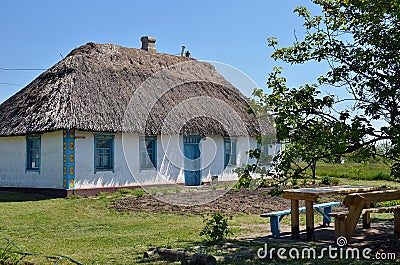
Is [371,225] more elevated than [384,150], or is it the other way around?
[384,150]

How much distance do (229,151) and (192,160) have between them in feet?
7.13

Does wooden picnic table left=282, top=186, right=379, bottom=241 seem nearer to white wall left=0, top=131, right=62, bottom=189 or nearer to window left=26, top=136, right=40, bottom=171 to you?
white wall left=0, top=131, right=62, bottom=189

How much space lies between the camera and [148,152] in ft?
61.3

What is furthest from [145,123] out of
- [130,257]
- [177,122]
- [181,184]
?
[130,257]

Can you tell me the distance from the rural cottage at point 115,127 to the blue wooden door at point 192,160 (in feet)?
0.13

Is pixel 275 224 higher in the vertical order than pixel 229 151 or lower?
lower

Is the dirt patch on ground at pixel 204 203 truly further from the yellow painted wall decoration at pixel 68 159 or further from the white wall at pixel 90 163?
the yellow painted wall decoration at pixel 68 159

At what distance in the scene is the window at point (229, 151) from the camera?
2157 cm

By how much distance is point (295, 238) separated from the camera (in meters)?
8.26

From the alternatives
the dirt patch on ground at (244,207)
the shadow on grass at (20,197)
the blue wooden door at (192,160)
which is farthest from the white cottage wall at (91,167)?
the blue wooden door at (192,160)

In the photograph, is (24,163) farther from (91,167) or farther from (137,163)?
(137,163)

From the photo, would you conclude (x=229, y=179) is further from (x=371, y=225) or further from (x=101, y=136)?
(x=371, y=225)

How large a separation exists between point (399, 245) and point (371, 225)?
8.28 feet

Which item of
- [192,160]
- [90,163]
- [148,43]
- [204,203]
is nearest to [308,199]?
[204,203]
